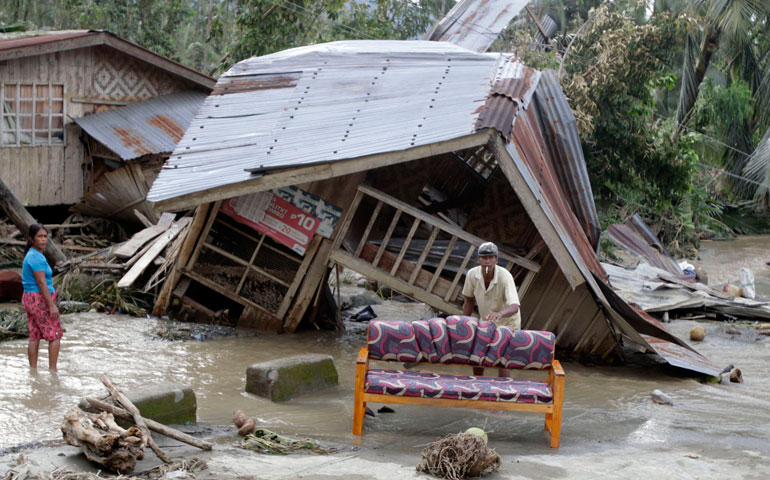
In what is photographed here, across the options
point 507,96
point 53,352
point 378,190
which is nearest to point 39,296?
point 53,352

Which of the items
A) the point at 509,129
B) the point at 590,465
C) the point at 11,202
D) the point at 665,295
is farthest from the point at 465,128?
the point at 11,202

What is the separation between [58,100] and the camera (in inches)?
666

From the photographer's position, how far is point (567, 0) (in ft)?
160

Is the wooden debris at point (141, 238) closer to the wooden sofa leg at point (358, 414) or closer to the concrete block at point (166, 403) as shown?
the concrete block at point (166, 403)

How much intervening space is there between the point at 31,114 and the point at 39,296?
32.6 ft

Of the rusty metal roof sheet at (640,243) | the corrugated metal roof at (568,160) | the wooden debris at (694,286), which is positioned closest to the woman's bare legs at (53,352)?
the corrugated metal roof at (568,160)

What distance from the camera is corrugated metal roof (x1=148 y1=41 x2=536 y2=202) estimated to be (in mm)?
9172

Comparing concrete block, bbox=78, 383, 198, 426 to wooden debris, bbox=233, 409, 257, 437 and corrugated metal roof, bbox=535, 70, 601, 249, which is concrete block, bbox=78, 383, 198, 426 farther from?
corrugated metal roof, bbox=535, 70, 601, 249

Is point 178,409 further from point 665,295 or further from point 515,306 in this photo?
point 665,295

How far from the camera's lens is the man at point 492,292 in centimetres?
736

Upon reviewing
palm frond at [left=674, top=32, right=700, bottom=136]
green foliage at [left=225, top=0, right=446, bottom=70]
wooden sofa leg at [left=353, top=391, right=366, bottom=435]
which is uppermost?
palm frond at [left=674, top=32, right=700, bottom=136]

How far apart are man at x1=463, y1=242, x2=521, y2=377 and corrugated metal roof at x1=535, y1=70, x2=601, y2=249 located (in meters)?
4.44

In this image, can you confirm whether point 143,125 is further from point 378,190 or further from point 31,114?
point 378,190

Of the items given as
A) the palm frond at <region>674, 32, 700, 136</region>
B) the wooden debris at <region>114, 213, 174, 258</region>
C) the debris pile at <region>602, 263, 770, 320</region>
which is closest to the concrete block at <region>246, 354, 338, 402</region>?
the wooden debris at <region>114, 213, 174, 258</region>
